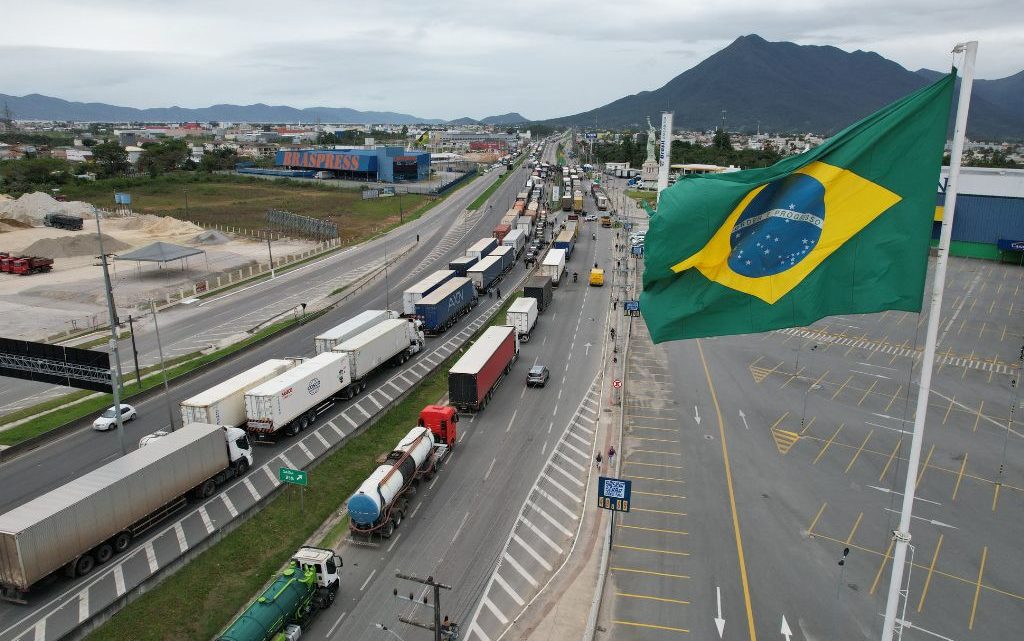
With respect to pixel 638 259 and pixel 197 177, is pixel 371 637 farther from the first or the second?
pixel 197 177

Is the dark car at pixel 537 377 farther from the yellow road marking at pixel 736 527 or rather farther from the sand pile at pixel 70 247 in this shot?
the sand pile at pixel 70 247

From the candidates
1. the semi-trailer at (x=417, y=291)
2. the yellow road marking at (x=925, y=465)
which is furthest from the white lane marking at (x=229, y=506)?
the yellow road marking at (x=925, y=465)

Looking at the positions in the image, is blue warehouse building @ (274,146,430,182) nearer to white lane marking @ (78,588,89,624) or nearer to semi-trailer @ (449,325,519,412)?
semi-trailer @ (449,325,519,412)

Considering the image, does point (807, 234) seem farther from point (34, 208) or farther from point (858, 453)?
point (34, 208)

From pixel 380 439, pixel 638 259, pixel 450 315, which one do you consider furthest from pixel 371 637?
pixel 638 259

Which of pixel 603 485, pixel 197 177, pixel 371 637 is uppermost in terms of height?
pixel 197 177

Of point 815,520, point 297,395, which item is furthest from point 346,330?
point 815,520
